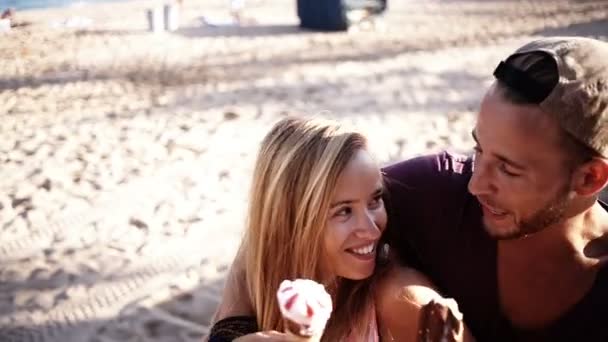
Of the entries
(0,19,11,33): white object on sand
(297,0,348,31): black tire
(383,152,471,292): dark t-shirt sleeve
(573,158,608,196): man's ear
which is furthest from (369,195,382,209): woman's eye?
(0,19,11,33): white object on sand

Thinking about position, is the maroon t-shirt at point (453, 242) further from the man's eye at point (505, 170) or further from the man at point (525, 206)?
the man's eye at point (505, 170)

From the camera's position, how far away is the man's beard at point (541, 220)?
2113 millimetres

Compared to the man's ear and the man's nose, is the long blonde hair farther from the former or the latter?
the man's ear

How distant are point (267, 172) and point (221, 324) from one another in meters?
0.51

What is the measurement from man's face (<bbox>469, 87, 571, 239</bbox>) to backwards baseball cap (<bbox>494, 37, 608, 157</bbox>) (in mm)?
40

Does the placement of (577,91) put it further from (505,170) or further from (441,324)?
(441,324)

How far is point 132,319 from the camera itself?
3875mm

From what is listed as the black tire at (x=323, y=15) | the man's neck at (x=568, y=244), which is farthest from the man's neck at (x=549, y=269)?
the black tire at (x=323, y=15)

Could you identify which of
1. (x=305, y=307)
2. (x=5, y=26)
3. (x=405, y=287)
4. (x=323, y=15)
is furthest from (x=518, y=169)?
(x=5, y=26)

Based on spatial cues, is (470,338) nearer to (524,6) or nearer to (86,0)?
(524,6)

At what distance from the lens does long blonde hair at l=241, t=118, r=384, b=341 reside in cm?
223

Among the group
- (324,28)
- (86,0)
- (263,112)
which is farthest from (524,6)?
(86,0)

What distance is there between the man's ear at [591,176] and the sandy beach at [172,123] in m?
0.83

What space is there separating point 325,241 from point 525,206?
60cm
